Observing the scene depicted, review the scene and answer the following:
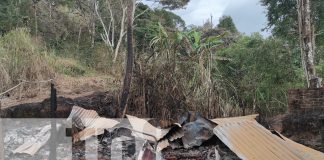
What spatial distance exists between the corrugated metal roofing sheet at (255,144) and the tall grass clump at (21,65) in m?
4.22

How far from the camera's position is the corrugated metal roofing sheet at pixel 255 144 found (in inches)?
161

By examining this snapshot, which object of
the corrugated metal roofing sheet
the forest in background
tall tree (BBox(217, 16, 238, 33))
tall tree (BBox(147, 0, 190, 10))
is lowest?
the corrugated metal roofing sheet

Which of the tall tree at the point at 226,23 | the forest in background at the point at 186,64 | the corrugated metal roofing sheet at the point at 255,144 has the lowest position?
the corrugated metal roofing sheet at the point at 255,144

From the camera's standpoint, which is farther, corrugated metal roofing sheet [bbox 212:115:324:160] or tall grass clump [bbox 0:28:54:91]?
tall grass clump [bbox 0:28:54:91]

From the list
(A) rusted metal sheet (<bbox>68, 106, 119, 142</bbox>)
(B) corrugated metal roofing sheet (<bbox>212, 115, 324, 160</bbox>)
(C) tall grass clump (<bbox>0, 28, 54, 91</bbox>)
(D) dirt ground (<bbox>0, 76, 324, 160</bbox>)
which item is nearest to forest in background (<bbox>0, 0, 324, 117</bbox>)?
(C) tall grass clump (<bbox>0, 28, 54, 91</bbox>)

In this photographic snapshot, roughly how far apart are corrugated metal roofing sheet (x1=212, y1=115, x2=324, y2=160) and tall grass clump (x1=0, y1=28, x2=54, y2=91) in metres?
4.22

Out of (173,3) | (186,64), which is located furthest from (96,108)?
(173,3)

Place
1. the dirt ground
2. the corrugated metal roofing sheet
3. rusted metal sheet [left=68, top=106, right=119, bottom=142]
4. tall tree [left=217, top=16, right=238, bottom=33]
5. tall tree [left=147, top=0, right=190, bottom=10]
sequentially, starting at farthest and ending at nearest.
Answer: tall tree [left=217, top=16, right=238, bottom=33] → tall tree [left=147, top=0, right=190, bottom=10] → rusted metal sheet [left=68, top=106, right=119, bottom=142] → the dirt ground → the corrugated metal roofing sheet

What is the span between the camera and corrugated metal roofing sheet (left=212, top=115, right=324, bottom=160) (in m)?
4.09

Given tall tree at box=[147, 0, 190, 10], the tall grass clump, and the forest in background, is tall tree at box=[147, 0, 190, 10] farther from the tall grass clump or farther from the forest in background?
the tall grass clump

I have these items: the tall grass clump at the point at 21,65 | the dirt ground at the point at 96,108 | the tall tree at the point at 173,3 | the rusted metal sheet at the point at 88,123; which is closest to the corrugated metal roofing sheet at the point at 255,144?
the dirt ground at the point at 96,108

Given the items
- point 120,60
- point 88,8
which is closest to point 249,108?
point 120,60

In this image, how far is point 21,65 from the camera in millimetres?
7680

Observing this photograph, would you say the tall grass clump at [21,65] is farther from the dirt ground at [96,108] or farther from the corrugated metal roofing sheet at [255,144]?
the corrugated metal roofing sheet at [255,144]
